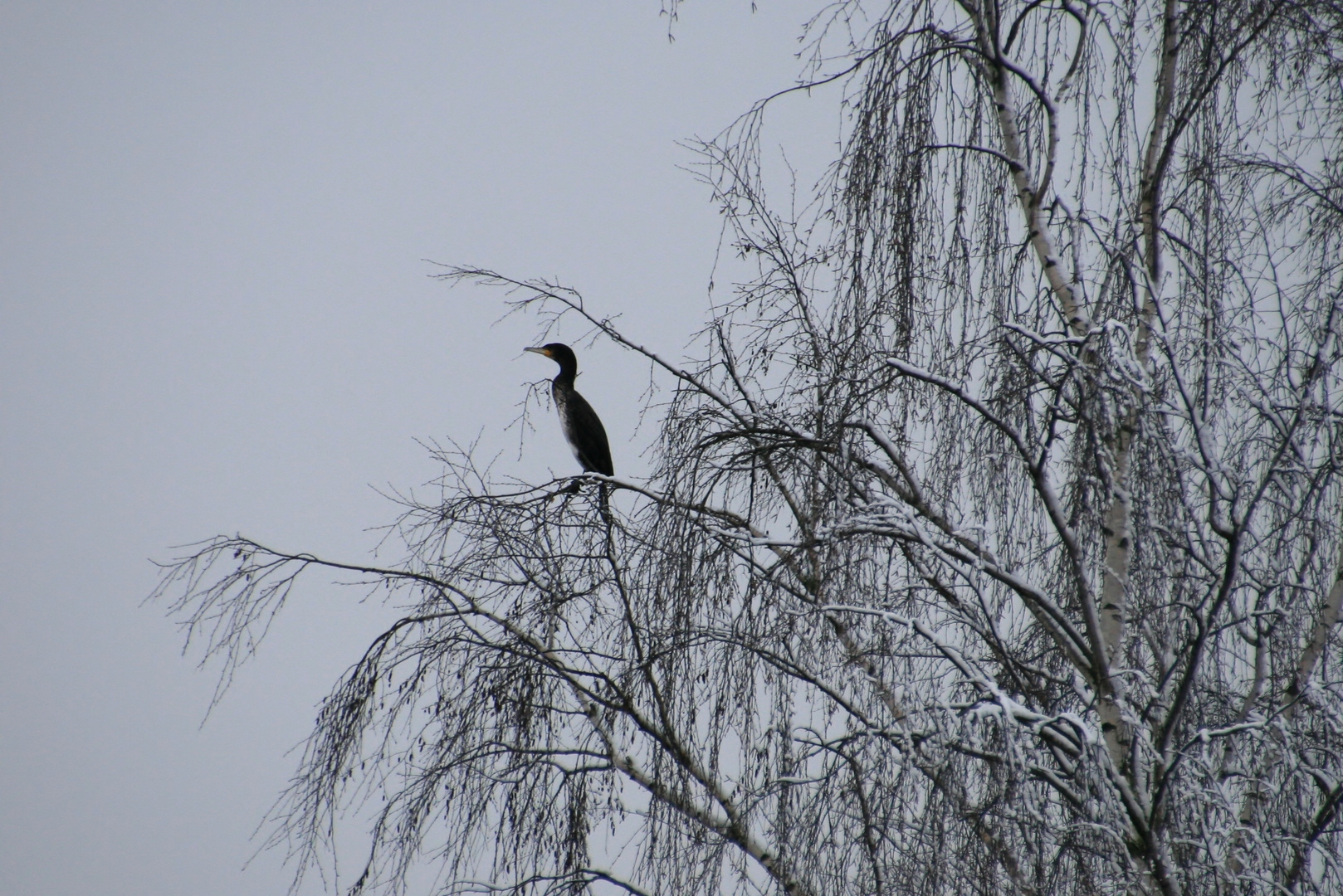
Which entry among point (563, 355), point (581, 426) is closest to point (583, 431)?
point (581, 426)

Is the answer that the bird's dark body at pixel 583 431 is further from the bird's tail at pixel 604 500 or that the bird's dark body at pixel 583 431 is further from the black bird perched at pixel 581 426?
the bird's tail at pixel 604 500

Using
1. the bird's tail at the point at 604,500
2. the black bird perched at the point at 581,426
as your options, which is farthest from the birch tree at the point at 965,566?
the black bird perched at the point at 581,426

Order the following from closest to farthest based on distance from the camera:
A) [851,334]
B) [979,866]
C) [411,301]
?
[979,866]
[851,334]
[411,301]

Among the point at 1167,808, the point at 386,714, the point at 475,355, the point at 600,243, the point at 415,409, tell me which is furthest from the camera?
the point at 600,243

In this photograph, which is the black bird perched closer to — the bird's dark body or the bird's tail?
the bird's dark body

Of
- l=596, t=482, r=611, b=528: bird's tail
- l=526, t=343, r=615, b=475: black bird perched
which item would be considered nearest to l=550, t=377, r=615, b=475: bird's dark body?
l=526, t=343, r=615, b=475: black bird perched

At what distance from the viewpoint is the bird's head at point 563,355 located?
606 centimetres

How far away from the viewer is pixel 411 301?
156625 millimetres

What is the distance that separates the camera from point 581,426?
5.87 m

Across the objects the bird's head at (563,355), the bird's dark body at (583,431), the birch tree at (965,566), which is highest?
the bird's head at (563,355)

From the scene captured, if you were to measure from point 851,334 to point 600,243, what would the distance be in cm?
14695

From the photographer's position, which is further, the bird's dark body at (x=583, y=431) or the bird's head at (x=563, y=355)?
the bird's head at (x=563, y=355)

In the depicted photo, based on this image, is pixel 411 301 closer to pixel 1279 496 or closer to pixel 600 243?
pixel 600 243

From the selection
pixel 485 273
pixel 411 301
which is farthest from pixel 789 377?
pixel 411 301
